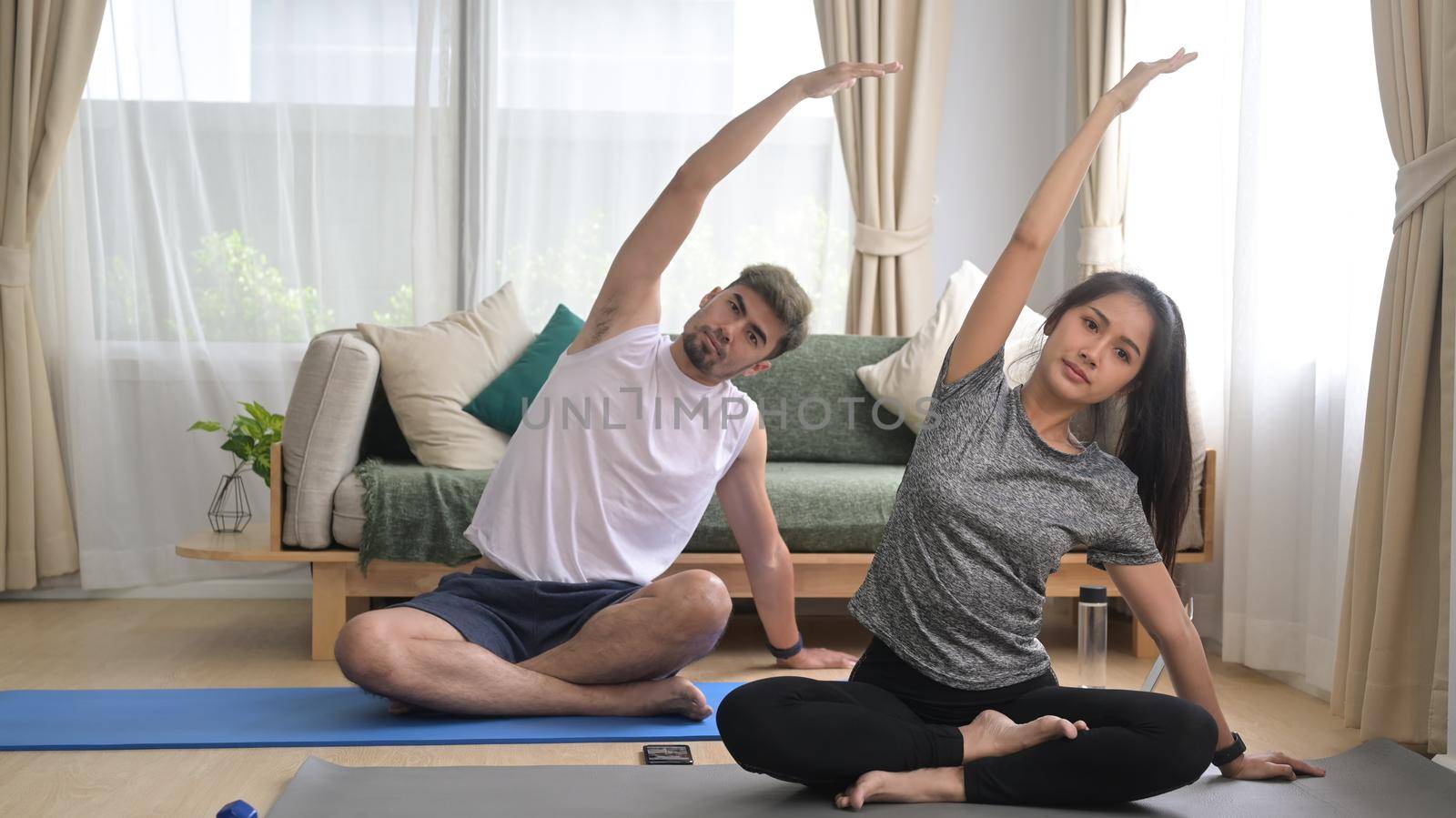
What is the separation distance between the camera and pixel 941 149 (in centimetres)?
418

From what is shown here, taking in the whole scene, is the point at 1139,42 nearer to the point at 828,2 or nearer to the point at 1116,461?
the point at 828,2

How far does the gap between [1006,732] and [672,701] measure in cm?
80

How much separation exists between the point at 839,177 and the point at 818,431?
37.7 inches

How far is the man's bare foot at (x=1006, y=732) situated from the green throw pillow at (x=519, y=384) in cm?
176

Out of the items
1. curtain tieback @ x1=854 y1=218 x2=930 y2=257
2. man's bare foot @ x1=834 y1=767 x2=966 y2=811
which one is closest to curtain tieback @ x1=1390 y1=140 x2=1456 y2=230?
man's bare foot @ x1=834 y1=767 x2=966 y2=811

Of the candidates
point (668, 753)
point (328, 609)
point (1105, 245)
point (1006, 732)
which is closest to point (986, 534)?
point (1006, 732)

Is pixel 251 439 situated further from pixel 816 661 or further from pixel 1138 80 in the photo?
pixel 1138 80

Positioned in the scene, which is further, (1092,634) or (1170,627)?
(1092,634)

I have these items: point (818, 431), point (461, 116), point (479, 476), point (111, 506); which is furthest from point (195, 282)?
point (818, 431)

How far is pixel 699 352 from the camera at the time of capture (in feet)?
7.95

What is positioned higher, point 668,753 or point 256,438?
point 256,438

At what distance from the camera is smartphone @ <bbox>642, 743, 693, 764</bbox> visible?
6.89 ft

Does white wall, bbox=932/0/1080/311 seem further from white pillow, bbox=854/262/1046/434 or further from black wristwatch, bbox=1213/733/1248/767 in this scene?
black wristwatch, bbox=1213/733/1248/767

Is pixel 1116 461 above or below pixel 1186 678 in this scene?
above
